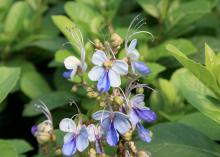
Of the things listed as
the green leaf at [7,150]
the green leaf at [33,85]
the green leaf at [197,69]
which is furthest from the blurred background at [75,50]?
the green leaf at [197,69]

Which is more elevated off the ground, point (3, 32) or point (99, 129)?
point (99, 129)

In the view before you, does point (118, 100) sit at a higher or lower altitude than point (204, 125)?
higher

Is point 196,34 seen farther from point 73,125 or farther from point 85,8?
point 73,125

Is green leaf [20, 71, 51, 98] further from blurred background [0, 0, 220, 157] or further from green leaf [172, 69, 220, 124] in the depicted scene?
green leaf [172, 69, 220, 124]

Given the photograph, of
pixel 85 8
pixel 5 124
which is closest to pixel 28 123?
pixel 5 124

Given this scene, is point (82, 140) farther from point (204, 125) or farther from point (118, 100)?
point (204, 125)

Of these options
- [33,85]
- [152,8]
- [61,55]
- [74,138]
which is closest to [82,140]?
[74,138]

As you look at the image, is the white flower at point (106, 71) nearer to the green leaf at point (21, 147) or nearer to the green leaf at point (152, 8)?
the green leaf at point (21, 147)
